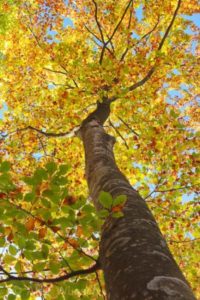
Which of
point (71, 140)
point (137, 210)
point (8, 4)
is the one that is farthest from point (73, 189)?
point (8, 4)

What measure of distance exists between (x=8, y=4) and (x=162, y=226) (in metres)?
8.76

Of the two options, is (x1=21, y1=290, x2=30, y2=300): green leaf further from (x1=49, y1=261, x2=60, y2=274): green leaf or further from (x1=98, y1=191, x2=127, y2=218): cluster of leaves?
(x1=98, y1=191, x2=127, y2=218): cluster of leaves

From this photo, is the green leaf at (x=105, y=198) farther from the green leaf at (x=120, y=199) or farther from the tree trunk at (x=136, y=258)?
the tree trunk at (x=136, y=258)

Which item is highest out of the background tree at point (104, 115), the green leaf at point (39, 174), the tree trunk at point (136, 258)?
the background tree at point (104, 115)

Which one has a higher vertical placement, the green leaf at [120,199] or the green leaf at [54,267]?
the green leaf at [120,199]

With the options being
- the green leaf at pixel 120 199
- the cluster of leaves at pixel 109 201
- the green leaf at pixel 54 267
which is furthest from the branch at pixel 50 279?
the green leaf at pixel 120 199

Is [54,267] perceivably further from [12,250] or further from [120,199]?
[120,199]

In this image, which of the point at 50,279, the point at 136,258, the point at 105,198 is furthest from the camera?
the point at 50,279

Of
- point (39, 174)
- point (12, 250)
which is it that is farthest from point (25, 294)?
point (39, 174)

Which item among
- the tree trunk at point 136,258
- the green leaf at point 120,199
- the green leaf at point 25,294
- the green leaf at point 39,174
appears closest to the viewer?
the tree trunk at point 136,258

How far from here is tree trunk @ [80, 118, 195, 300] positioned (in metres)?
1.81

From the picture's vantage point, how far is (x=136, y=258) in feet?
6.96

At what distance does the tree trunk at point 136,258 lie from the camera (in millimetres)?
1814

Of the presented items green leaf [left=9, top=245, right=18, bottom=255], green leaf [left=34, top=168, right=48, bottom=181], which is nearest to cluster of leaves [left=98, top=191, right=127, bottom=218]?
green leaf [left=34, top=168, right=48, bottom=181]
